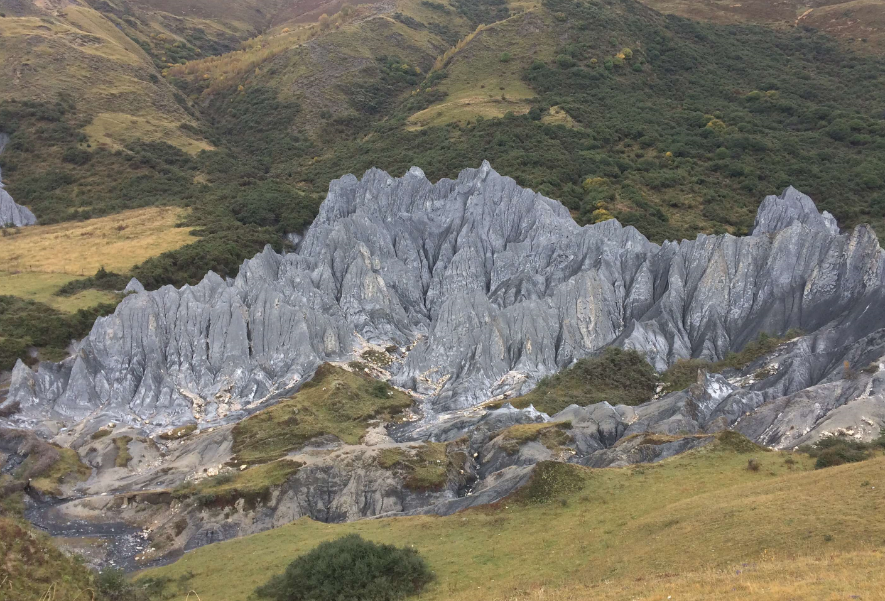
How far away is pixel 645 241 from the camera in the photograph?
249 feet

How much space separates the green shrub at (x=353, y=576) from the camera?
2694 centimetres

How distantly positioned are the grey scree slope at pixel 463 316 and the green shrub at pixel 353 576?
27637mm

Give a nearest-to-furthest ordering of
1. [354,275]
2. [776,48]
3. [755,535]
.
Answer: [755,535], [354,275], [776,48]

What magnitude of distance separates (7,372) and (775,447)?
58.3m

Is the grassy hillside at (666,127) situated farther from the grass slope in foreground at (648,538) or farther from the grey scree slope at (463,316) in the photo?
the grass slope in foreground at (648,538)

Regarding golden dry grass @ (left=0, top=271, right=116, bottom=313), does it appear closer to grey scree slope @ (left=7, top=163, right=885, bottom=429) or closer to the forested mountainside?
the forested mountainside

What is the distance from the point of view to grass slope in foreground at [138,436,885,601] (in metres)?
19.0

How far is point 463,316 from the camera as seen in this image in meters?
64.1

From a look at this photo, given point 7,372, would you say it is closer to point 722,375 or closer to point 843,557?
point 722,375

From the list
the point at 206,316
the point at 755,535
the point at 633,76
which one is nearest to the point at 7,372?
the point at 206,316

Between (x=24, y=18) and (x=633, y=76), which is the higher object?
(x=24, y=18)

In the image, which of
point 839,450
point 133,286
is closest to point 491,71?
point 133,286

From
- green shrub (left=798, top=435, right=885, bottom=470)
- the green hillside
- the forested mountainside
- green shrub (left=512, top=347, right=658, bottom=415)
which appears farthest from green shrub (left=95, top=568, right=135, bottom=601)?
the green hillside

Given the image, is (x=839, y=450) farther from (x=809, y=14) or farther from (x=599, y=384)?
(x=809, y=14)
